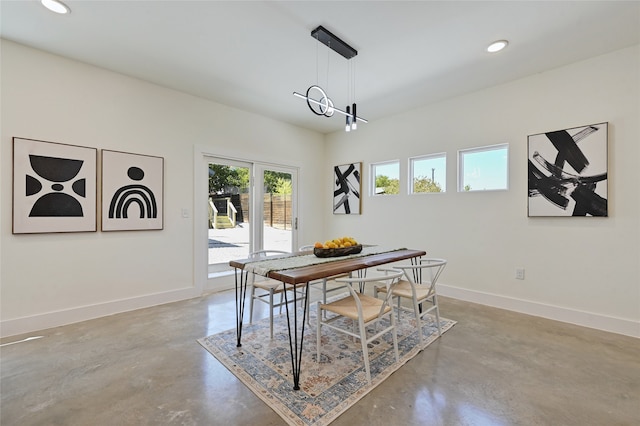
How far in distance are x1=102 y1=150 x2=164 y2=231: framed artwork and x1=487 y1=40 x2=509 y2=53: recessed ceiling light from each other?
3.82 m

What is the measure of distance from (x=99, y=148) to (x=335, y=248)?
282 cm

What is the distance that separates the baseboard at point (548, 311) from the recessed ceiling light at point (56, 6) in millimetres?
4829

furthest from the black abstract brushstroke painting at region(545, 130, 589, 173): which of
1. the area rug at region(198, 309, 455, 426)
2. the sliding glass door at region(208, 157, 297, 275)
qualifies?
the sliding glass door at region(208, 157, 297, 275)

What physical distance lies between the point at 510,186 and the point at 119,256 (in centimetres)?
470

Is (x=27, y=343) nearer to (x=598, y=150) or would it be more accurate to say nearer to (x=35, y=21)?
(x=35, y=21)

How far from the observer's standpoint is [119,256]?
3227 mm

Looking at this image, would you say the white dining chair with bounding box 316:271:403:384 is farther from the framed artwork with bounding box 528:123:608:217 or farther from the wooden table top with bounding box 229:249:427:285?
the framed artwork with bounding box 528:123:608:217

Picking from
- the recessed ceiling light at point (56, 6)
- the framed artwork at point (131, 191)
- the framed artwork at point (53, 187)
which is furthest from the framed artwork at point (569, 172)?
the framed artwork at point (53, 187)

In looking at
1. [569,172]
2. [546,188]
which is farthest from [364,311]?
[569,172]

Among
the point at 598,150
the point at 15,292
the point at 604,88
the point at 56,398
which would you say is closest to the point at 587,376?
the point at 598,150

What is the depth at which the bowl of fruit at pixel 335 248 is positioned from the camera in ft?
8.33

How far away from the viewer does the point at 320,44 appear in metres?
2.62

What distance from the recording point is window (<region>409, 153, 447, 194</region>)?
3.99 meters

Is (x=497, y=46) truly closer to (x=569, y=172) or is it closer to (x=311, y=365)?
(x=569, y=172)
